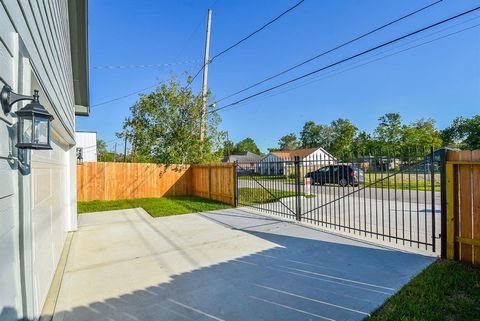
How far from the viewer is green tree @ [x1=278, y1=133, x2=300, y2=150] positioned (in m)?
66.8

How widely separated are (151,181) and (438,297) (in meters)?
11.4

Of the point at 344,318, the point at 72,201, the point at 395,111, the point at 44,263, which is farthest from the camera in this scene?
the point at 395,111

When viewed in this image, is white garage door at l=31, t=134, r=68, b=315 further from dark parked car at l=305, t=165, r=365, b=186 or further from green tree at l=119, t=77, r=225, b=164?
green tree at l=119, t=77, r=225, b=164

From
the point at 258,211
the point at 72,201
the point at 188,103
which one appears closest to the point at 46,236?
the point at 72,201

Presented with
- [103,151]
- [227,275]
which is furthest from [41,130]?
[103,151]

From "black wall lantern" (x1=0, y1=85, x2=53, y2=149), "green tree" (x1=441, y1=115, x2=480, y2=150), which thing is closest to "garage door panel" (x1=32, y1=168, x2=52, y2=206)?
"black wall lantern" (x1=0, y1=85, x2=53, y2=149)

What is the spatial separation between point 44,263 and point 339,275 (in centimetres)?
346

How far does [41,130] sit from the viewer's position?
1672 mm

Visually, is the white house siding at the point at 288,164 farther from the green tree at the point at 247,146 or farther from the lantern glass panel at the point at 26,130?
the green tree at the point at 247,146

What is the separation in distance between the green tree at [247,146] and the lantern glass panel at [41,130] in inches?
2847

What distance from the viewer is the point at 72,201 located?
5723 millimetres

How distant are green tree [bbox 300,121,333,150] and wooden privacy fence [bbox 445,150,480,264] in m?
53.0

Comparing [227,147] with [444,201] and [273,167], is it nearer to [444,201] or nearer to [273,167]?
[273,167]

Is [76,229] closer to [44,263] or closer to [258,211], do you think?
[44,263]
